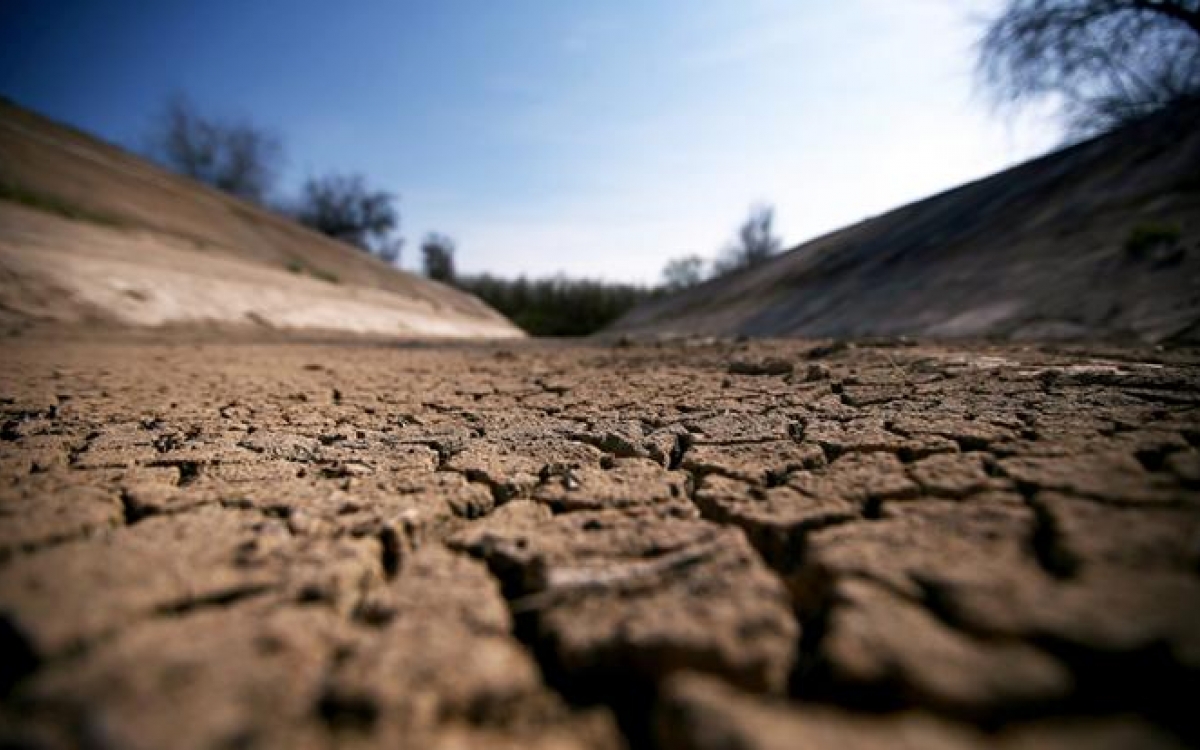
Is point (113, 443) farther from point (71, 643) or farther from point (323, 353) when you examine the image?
point (323, 353)

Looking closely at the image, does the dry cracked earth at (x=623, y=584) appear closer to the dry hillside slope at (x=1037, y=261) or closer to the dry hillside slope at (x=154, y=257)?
the dry hillside slope at (x=1037, y=261)

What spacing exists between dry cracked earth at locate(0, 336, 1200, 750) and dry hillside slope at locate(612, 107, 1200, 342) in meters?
3.68

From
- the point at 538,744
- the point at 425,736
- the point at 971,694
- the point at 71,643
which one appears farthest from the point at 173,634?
the point at 971,694

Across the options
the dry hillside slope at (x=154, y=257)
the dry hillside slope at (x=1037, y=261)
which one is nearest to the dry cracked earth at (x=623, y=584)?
the dry hillside slope at (x=1037, y=261)

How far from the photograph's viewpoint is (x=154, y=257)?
22.7 ft

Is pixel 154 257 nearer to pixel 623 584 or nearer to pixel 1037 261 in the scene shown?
pixel 623 584

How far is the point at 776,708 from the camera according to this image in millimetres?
627

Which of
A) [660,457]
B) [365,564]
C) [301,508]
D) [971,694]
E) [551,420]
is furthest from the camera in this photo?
[551,420]

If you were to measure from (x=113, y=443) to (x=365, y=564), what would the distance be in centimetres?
130

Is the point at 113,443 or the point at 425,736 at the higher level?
the point at 113,443

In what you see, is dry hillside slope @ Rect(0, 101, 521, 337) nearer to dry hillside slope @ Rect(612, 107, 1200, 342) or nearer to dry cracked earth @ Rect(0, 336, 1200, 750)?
dry cracked earth @ Rect(0, 336, 1200, 750)

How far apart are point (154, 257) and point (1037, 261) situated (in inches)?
426

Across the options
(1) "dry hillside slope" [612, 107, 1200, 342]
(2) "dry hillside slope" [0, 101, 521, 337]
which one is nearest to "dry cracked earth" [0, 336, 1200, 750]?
(1) "dry hillside slope" [612, 107, 1200, 342]

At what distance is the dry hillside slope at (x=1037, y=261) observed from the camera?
4273 mm
